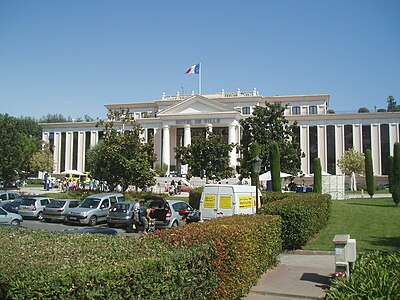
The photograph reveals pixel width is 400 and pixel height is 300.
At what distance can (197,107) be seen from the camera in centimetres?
7606

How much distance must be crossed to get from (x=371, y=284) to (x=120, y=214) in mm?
17261

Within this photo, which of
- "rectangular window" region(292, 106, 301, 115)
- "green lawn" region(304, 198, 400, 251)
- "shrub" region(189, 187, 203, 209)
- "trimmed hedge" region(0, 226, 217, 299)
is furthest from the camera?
"rectangular window" region(292, 106, 301, 115)

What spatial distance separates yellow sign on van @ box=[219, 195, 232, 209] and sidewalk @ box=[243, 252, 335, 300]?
447 centimetres

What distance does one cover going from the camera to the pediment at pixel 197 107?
2933 inches

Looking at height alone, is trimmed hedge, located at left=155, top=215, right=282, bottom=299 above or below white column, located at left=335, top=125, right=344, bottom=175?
below

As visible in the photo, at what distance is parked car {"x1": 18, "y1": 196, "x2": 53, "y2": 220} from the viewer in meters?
25.8

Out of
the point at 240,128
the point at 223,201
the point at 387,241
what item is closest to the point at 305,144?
the point at 240,128

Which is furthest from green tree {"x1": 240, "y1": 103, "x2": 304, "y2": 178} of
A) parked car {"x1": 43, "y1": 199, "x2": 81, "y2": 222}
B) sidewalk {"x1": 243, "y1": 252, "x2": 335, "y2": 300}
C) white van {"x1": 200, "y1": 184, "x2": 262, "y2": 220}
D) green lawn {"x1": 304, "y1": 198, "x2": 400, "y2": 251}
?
sidewalk {"x1": 243, "y1": 252, "x2": 335, "y2": 300}

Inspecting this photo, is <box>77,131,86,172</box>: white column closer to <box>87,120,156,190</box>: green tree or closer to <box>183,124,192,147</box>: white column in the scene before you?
<box>183,124,192,147</box>: white column

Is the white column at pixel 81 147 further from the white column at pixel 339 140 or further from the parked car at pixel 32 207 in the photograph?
the parked car at pixel 32 207

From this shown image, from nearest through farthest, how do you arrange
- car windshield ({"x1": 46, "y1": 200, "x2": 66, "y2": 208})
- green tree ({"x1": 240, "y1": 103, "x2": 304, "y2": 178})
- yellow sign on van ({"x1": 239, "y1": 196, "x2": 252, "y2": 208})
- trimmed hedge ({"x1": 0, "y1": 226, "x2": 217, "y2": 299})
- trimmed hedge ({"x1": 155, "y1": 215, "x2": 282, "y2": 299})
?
trimmed hedge ({"x1": 0, "y1": 226, "x2": 217, "y2": 299})
trimmed hedge ({"x1": 155, "y1": 215, "x2": 282, "y2": 299})
yellow sign on van ({"x1": 239, "y1": 196, "x2": 252, "y2": 208})
car windshield ({"x1": 46, "y1": 200, "x2": 66, "y2": 208})
green tree ({"x1": 240, "y1": 103, "x2": 304, "y2": 178})

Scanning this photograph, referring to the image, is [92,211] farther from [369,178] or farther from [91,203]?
[369,178]

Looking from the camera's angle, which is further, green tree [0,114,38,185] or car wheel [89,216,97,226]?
green tree [0,114,38,185]

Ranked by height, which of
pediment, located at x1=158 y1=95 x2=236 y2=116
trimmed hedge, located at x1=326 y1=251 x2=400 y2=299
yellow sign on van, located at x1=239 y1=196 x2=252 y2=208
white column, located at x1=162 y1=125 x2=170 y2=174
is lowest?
trimmed hedge, located at x1=326 y1=251 x2=400 y2=299
